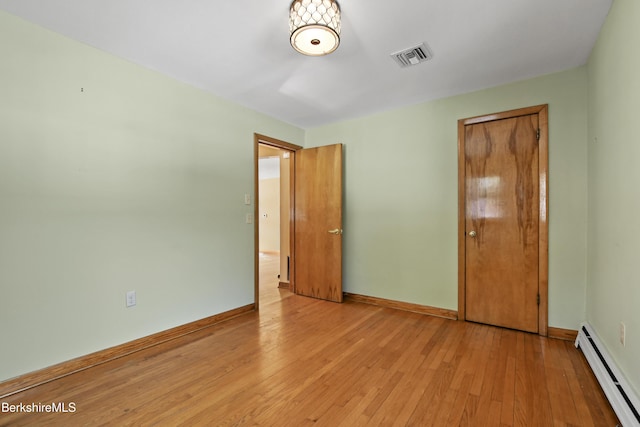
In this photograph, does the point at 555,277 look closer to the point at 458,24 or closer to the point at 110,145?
the point at 458,24

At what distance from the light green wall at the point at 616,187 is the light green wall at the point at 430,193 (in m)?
0.18

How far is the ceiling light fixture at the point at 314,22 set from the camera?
5.48 feet

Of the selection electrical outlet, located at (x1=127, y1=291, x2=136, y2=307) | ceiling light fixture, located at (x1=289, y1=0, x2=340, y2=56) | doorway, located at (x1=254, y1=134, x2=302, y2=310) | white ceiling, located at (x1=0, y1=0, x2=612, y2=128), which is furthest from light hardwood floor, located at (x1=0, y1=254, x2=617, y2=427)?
white ceiling, located at (x1=0, y1=0, x2=612, y2=128)

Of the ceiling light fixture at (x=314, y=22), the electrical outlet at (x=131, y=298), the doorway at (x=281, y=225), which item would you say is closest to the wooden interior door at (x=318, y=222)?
the doorway at (x=281, y=225)

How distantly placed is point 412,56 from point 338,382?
2.49 meters

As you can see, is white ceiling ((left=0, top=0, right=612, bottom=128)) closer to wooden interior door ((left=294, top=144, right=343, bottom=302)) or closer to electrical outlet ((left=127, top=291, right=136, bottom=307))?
wooden interior door ((left=294, top=144, right=343, bottom=302))

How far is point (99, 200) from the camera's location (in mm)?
2223

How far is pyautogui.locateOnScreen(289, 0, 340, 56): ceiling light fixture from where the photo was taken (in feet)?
5.48

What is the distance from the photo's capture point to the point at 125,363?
2.18 metres

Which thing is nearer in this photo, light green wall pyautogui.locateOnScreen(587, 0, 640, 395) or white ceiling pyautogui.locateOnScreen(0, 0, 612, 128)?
light green wall pyautogui.locateOnScreen(587, 0, 640, 395)

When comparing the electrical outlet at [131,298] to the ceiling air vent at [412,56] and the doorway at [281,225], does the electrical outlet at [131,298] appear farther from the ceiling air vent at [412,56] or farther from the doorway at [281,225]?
the ceiling air vent at [412,56]

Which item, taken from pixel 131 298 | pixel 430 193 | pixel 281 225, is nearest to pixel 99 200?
pixel 131 298

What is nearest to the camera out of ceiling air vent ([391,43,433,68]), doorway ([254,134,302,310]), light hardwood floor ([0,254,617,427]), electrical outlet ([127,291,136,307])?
light hardwood floor ([0,254,617,427])

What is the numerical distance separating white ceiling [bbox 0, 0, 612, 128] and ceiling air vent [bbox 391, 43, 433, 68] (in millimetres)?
56
